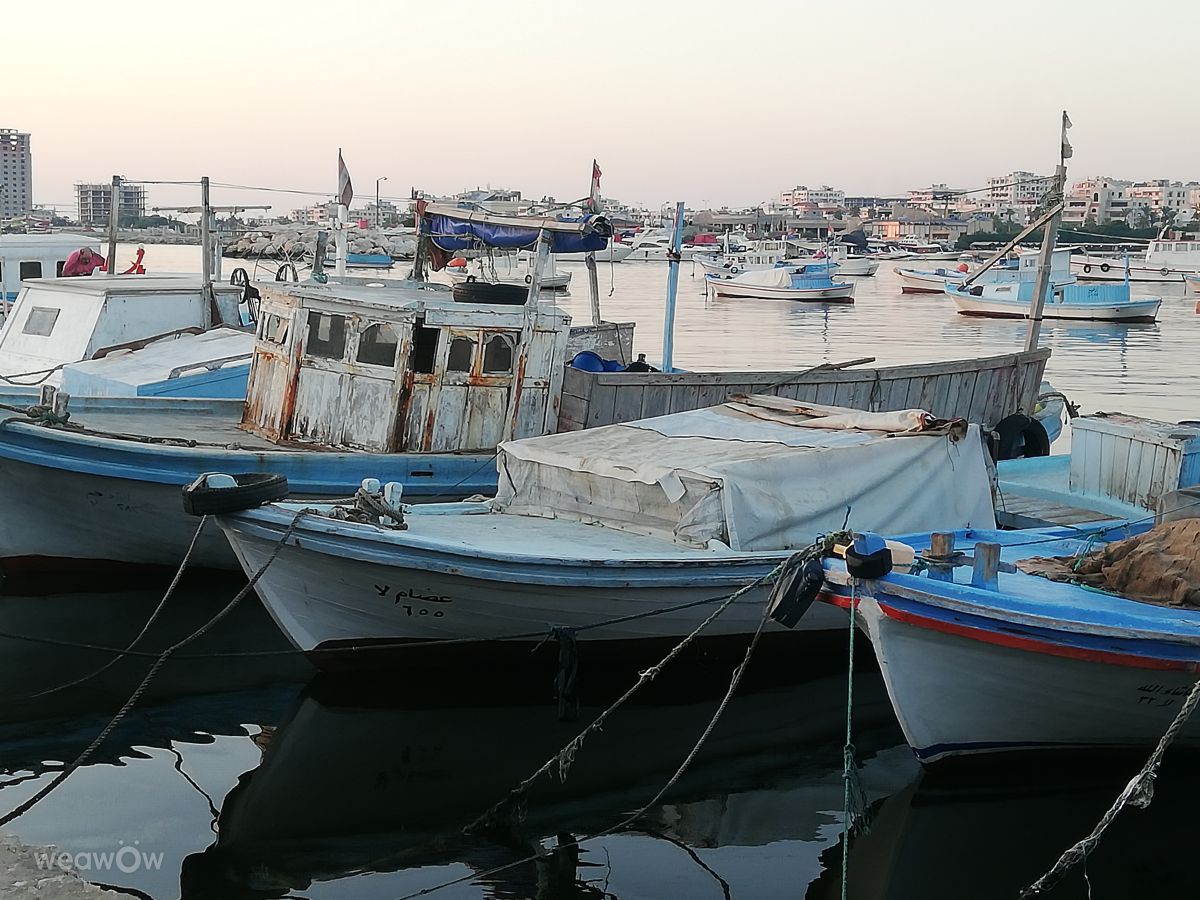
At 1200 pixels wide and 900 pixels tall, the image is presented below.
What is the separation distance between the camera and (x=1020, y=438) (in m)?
16.4

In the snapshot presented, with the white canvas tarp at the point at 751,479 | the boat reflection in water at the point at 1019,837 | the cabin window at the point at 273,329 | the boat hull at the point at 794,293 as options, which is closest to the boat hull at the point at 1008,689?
the boat reflection in water at the point at 1019,837

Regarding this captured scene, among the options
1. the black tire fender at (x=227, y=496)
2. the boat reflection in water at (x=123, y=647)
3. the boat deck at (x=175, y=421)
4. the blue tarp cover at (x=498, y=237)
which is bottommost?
the boat reflection in water at (x=123, y=647)

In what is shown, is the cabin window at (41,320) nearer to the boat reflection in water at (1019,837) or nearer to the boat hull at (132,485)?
the boat hull at (132,485)

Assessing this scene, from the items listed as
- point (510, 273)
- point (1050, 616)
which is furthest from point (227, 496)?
point (510, 273)

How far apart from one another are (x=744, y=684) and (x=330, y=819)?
387cm

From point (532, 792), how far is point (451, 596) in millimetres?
1819

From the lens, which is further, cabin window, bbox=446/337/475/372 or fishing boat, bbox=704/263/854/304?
fishing boat, bbox=704/263/854/304

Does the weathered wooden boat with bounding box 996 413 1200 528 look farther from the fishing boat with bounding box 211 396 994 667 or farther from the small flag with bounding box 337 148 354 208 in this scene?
the small flag with bounding box 337 148 354 208

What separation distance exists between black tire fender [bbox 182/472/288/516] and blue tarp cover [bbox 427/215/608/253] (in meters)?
5.10

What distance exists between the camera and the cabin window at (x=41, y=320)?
19.5 meters

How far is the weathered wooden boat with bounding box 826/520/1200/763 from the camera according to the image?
8.49 meters

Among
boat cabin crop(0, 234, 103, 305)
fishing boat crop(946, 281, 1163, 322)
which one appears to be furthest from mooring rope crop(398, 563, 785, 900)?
fishing boat crop(946, 281, 1163, 322)

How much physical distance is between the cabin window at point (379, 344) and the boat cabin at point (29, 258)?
51.6 feet

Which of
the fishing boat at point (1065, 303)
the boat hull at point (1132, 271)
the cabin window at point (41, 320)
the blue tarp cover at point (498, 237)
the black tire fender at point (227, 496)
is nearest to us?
the black tire fender at point (227, 496)
